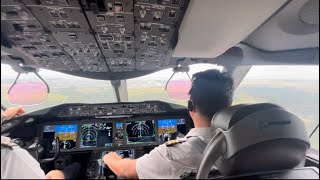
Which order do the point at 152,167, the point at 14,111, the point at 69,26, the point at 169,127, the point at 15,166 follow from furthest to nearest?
the point at 169,127 < the point at 14,111 < the point at 69,26 < the point at 152,167 < the point at 15,166

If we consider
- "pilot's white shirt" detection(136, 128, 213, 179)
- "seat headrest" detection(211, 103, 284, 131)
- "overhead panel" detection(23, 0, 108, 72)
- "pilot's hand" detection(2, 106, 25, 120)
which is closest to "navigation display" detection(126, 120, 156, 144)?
"overhead panel" detection(23, 0, 108, 72)

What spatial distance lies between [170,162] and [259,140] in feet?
1.70

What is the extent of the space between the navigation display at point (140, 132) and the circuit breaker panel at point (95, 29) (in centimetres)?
78

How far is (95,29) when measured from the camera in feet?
7.26

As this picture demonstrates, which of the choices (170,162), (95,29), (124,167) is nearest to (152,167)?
(170,162)

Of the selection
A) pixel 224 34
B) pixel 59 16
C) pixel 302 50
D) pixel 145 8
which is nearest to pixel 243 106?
pixel 302 50

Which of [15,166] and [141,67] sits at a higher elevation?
[15,166]

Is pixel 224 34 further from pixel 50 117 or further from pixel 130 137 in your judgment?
pixel 50 117

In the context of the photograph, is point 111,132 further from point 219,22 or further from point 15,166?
point 15,166

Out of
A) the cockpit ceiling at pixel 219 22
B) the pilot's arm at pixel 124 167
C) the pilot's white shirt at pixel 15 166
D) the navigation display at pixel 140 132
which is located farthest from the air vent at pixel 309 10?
the navigation display at pixel 140 132

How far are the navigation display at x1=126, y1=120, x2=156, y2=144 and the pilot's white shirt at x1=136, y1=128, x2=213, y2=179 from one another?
5.51 feet

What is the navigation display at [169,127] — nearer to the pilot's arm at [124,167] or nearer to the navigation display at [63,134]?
the navigation display at [63,134]

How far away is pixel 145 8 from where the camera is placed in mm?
1801

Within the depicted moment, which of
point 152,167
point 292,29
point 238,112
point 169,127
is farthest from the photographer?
point 169,127
